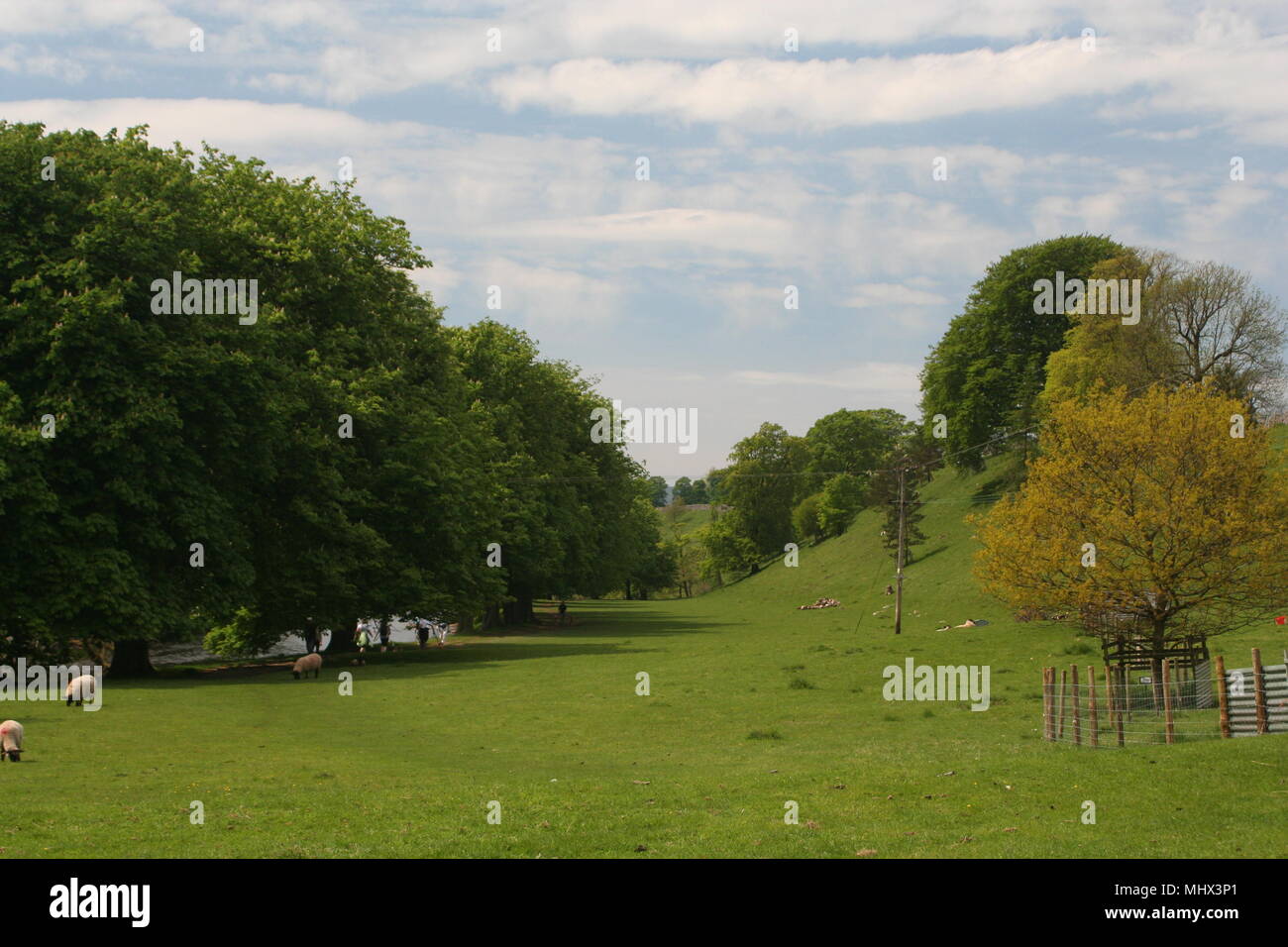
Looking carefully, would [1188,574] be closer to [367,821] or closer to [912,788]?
[912,788]

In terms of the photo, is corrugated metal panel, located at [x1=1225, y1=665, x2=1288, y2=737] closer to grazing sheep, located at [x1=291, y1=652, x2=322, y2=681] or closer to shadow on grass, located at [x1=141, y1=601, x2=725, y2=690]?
shadow on grass, located at [x1=141, y1=601, x2=725, y2=690]

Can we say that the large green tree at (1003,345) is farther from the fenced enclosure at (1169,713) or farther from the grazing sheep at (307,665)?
the fenced enclosure at (1169,713)

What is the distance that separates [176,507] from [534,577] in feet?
135

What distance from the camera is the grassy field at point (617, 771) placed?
15.4m

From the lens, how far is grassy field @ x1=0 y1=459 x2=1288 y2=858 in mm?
15352

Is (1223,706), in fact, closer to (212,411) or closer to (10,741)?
(10,741)

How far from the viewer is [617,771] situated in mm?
23906

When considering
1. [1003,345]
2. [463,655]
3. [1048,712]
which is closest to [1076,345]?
[1003,345]

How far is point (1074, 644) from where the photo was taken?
5053 centimetres

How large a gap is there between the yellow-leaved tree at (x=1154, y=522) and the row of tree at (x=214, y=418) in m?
27.4

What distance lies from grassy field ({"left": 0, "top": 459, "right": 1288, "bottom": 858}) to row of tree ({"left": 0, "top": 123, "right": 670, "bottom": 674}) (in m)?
4.45

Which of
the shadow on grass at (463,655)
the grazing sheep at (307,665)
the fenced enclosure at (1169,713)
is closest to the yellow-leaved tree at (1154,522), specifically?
the fenced enclosure at (1169,713)

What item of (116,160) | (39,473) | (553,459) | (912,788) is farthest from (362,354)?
(912,788)

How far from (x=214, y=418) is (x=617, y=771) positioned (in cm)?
2933
